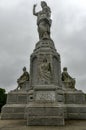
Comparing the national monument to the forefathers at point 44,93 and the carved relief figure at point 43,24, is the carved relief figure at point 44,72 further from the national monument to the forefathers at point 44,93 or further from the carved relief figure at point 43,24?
the carved relief figure at point 43,24

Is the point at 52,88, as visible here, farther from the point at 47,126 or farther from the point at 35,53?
the point at 35,53

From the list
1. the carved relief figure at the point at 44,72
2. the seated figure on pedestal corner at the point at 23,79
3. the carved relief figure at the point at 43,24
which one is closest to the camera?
the carved relief figure at the point at 44,72

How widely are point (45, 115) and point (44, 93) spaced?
2210mm

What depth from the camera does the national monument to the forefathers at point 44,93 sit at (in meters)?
10.2

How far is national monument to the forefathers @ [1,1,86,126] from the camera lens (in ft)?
33.5

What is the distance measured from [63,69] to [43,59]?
345cm

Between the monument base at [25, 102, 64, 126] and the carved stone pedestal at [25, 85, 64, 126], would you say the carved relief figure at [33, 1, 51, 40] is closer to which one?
the carved stone pedestal at [25, 85, 64, 126]

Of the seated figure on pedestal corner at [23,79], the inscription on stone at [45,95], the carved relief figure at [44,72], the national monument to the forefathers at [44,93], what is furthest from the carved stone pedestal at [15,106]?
the inscription on stone at [45,95]

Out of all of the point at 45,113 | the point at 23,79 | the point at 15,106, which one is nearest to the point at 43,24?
the point at 23,79

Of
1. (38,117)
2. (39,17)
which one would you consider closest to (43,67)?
(38,117)

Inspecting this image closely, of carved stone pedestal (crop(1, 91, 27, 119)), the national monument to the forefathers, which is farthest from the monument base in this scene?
carved stone pedestal (crop(1, 91, 27, 119))

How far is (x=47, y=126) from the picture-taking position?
9492mm

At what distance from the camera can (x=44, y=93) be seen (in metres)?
12.1

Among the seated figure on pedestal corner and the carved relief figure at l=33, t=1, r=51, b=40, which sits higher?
the carved relief figure at l=33, t=1, r=51, b=40
